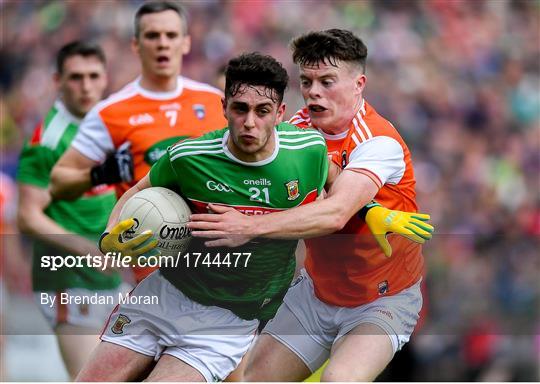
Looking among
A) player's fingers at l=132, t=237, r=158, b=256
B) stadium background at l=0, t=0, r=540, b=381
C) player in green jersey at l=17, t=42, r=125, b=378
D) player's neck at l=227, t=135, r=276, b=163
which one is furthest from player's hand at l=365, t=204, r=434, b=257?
stadium background at l=0, t=0, r=540, b=381

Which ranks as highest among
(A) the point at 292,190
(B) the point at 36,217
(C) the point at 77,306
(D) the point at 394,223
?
(A) the point at 292,190

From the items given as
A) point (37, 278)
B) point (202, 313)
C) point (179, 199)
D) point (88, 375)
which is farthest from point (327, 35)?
point (37, 278)

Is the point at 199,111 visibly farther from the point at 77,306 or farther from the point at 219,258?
the point at 219,258

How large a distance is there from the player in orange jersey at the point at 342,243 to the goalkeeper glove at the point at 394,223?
17 millimetres

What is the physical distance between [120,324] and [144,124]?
5.70 feet

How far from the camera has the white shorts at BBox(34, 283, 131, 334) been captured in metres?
6.23

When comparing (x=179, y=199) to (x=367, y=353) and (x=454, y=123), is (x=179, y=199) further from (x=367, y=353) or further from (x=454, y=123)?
(x=454, y=123)

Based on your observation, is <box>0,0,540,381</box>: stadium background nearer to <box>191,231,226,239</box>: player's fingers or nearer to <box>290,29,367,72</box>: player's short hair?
<box>290,29,367,72</box>: player's short hair

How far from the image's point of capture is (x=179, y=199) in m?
4.95

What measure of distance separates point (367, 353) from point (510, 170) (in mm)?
7465

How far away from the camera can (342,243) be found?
5.28 m

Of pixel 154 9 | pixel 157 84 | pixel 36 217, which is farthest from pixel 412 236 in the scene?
pixel 36 217

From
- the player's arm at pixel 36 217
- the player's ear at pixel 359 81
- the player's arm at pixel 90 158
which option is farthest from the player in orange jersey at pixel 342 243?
the player's arm at pixel 36 217

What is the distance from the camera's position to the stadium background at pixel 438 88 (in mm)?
9148
